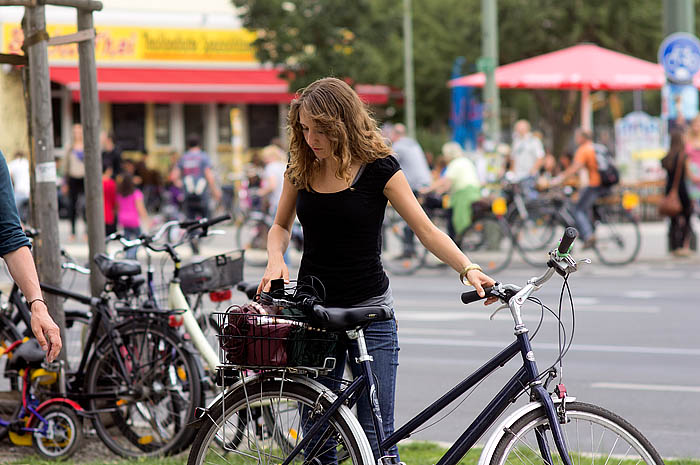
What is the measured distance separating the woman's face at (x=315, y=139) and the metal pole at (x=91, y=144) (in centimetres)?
253

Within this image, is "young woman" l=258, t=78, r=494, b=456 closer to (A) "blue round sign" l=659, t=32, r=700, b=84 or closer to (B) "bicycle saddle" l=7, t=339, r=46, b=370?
(B) "bicycle saddle" l=7, t=339, r=46, b=370

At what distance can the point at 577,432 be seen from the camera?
3650 mm

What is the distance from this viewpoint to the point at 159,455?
5582mm

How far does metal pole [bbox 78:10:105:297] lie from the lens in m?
6.09

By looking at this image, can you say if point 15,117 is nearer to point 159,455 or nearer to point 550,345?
point 159,455

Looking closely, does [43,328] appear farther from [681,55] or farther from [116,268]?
[681,55]

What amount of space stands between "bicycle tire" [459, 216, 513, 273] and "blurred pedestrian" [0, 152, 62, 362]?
11.8m

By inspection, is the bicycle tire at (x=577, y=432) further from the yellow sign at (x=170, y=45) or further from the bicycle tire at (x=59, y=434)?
the yellow sign at (x=170, y=45)

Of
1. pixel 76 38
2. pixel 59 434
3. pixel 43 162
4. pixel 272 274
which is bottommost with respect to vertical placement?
pixel 59 434

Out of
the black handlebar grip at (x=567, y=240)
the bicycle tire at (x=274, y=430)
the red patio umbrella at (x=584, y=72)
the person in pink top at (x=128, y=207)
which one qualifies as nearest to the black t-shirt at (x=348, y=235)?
the bicycle tire at (x=274, y=430)

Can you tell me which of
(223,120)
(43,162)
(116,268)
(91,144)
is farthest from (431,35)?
(116,268)

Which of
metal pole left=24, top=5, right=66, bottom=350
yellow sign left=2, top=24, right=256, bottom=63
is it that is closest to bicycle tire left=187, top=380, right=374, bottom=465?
metal pole left=24, top=5, right=66, bottom=350

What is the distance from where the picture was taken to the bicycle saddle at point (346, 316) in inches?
144

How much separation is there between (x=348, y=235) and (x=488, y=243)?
11.9 meters
